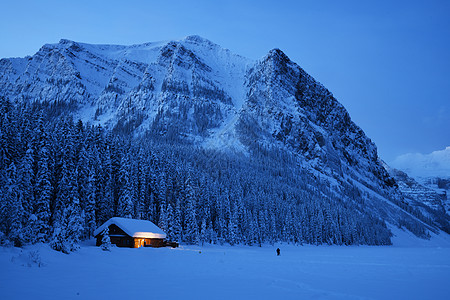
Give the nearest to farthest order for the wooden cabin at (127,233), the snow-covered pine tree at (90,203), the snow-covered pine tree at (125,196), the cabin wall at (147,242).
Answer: the snow-covered pine tree at (90,203) < the wooden cabin at (127,233) < the cabin wall at (147,242) < the snow-covered pine tree at (125,196)

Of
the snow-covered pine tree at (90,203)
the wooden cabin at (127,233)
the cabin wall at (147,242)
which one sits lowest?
the cabin wall at (147,242)

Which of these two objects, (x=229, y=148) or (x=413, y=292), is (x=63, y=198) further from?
(x=229, y=148)

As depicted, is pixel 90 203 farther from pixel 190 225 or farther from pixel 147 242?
pixel 190 225

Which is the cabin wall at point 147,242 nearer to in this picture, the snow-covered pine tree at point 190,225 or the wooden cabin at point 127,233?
the wooden cabin at point 127,233

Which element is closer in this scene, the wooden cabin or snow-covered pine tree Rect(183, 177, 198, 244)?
the wooden cabin

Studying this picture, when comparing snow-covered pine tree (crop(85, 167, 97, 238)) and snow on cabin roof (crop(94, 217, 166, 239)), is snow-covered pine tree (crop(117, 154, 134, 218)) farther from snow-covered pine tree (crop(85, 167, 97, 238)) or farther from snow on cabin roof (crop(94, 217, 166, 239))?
snow-covered pine tree (crop(85, 167, 97, 238))

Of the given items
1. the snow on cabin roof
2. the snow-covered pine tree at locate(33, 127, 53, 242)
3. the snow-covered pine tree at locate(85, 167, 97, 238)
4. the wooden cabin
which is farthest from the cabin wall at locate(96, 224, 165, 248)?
the snow-covered pine tree at locate(33, 127, 53, 242)

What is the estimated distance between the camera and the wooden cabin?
40.8 m

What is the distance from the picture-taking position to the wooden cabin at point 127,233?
40750 mm

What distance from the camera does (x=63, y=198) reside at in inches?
1430

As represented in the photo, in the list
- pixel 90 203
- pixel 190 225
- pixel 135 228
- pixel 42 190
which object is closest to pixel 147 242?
pixel 135 228

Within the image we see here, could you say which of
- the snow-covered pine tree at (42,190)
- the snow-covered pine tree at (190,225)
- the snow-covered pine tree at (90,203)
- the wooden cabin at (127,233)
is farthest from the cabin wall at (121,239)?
the snow-covered pine tree at (190,225)

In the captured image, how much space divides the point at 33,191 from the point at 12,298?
27628 mm

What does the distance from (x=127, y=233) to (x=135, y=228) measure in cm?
153
